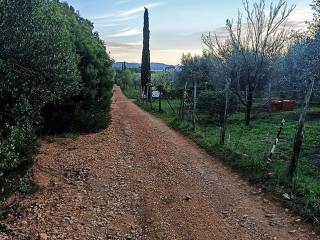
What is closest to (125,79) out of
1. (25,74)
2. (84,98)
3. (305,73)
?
(305,73)

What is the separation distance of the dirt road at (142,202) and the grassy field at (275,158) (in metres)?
0.42

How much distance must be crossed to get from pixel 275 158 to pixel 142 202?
594 centimetres

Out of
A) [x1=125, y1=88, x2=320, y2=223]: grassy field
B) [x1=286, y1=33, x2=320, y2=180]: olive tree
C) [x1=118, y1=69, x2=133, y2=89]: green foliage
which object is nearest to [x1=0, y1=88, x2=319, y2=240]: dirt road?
[x1=125, y1=88, x2=320, y2=223]: grassy field

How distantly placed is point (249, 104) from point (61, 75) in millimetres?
15487

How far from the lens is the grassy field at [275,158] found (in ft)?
30.2

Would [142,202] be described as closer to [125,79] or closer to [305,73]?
[305,73]

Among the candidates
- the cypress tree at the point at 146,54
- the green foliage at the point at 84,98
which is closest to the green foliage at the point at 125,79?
the cypress tree at the point at 146,54

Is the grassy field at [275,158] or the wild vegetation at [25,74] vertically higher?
the wild vegetation at [25,74]

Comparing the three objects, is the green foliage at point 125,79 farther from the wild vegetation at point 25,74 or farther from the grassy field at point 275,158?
the wild vegetation at point 25,74

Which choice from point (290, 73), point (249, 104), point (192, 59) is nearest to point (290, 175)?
point (249, 104)

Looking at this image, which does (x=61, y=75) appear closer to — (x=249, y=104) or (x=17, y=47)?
(x=17, y=47)

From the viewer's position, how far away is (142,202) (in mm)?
9211

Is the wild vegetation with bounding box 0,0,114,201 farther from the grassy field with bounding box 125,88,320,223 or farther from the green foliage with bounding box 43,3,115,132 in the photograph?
the grassy field with bounding box 125,88,320,223

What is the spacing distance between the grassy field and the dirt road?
0.42 meters
